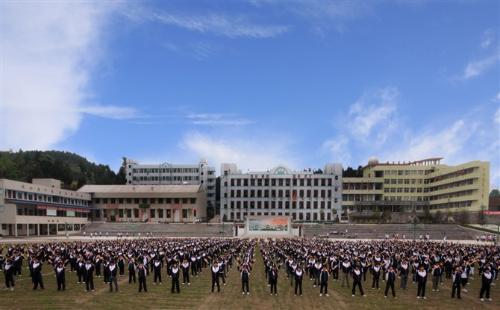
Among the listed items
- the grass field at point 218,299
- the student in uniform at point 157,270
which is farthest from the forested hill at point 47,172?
the grass field at point 218,299

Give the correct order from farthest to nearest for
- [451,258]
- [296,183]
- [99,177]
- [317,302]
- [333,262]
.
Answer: [99,177], [296,183], [451,258], [333,262], [317,302]

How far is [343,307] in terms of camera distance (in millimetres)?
17609

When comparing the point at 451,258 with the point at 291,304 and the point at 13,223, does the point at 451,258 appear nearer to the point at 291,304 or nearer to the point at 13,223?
the point at 291,304

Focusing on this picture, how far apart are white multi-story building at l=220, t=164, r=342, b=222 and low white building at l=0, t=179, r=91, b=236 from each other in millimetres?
33445

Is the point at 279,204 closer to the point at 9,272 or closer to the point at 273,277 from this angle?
the point at 273,277

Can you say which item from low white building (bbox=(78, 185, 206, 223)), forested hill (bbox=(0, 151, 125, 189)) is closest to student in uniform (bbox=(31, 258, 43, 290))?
low white building (bbox=(78, 185, 206, 223))

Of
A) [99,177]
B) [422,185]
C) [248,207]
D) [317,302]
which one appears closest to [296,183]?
[248,207]

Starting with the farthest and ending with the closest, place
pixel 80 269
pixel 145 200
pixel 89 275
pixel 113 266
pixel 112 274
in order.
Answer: pixel 145 200 → pixel 80 269 → pixel 89 275 → pixel 112 274 → pixel 113 266

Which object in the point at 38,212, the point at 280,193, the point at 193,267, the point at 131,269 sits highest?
the point at 131,269

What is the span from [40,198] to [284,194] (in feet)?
171

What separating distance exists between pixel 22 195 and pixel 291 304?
66598 millimetres

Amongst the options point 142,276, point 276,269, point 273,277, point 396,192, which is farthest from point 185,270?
point 396,192

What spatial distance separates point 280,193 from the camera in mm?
103188

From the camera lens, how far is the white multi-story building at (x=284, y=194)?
102m
